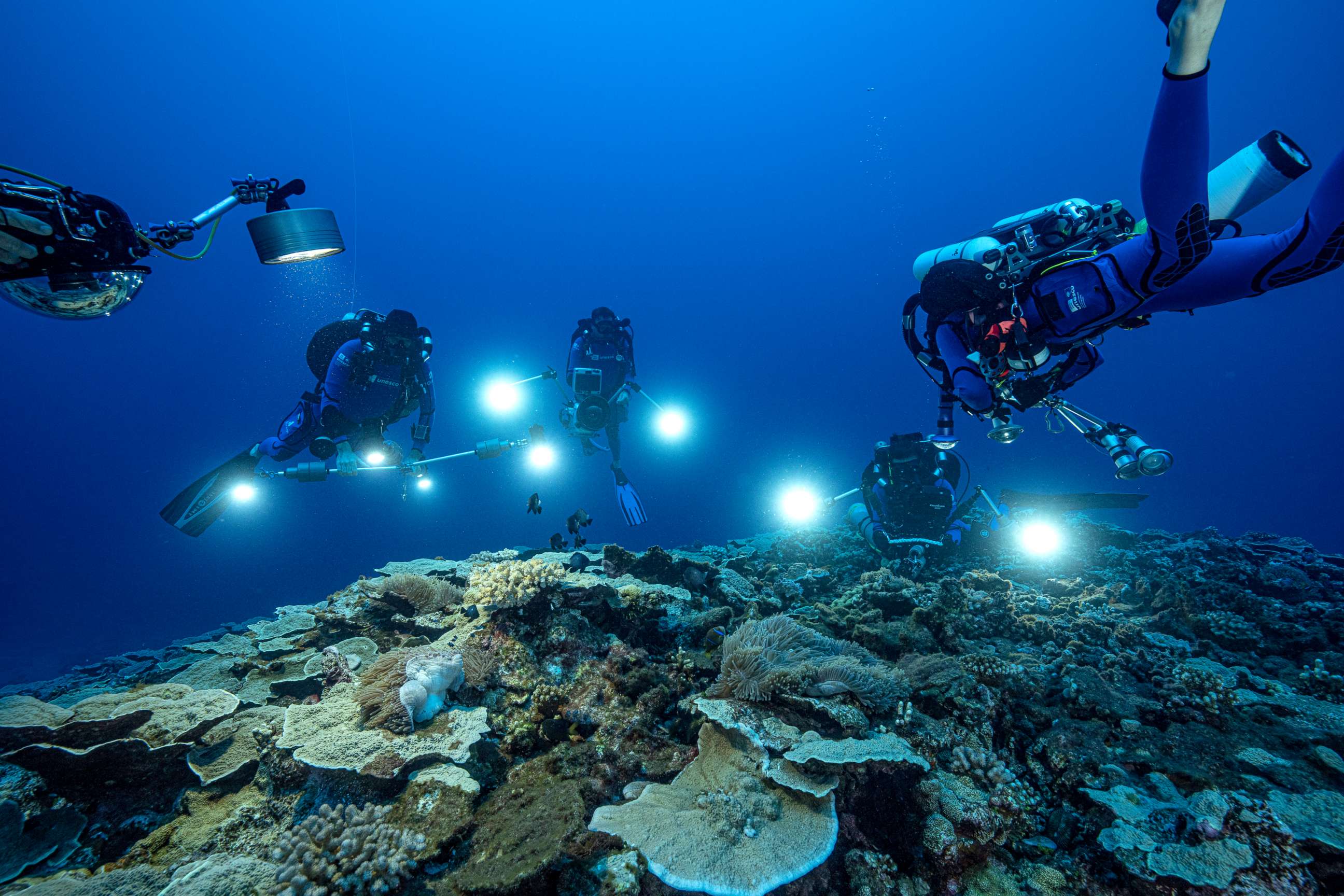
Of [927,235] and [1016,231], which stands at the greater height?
[927,235]

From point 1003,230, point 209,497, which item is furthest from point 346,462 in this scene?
point 1003,230

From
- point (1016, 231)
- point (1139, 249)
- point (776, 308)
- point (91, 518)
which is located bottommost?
point (1139, 249)

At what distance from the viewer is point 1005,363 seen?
426 centimetres

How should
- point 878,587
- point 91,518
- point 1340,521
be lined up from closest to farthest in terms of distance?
point 878,587, point 91,518, point 1340,521

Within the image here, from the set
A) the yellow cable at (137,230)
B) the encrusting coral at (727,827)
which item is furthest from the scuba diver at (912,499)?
the yellow cable at (137,230)

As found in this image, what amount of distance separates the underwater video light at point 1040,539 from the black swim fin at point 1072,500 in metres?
0.62

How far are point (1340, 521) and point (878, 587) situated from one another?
127m

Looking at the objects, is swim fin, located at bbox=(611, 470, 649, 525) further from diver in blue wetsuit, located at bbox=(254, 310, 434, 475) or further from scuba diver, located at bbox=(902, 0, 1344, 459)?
scuba diver, located at bbox=(902, 0, 1344, 459)

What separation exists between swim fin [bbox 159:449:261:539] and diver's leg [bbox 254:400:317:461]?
0.34 meters

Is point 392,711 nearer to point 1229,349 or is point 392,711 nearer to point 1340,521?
point 1340,521

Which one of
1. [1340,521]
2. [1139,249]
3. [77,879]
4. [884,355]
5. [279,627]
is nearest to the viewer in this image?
[77,879]

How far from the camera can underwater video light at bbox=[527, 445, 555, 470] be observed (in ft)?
36.0

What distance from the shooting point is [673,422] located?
43.7ft

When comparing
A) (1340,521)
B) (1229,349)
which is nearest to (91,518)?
(1340,521)
